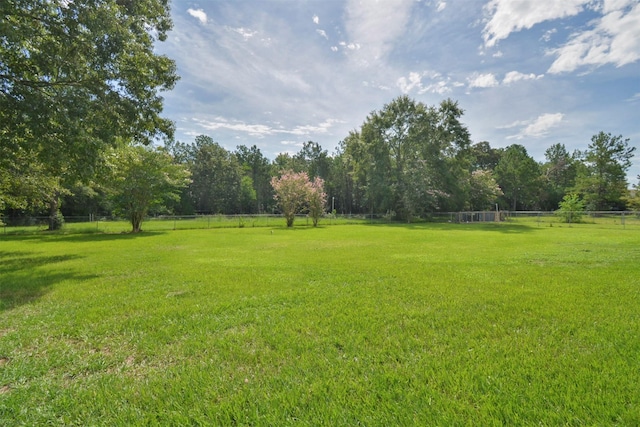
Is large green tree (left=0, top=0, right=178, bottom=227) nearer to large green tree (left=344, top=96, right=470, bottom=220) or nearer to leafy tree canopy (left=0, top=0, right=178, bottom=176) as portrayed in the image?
leafy tree canopy (left=0, top=0, right=178, bottom=176)

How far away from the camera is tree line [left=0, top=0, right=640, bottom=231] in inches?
272

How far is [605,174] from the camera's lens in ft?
132

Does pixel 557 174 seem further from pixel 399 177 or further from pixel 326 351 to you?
pixel 326 351

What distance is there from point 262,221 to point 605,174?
147 feet

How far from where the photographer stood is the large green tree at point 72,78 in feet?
22.0

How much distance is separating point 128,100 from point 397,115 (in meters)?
30.0

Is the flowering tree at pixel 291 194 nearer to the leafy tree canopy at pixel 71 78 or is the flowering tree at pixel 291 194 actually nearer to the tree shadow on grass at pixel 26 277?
the tree shadow on grass at pixel 26 277

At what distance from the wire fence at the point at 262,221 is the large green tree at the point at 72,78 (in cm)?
1580

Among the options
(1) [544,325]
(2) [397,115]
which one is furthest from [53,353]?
(2) [397,115]

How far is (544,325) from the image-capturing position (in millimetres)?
3342

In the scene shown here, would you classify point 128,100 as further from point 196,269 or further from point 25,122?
point 196,269

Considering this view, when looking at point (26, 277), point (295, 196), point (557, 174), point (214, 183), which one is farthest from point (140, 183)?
point (557, 174)

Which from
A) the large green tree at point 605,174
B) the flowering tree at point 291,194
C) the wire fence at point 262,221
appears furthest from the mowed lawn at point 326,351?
the large green tree at point 605,174

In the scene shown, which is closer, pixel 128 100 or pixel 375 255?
pixel 128 100
